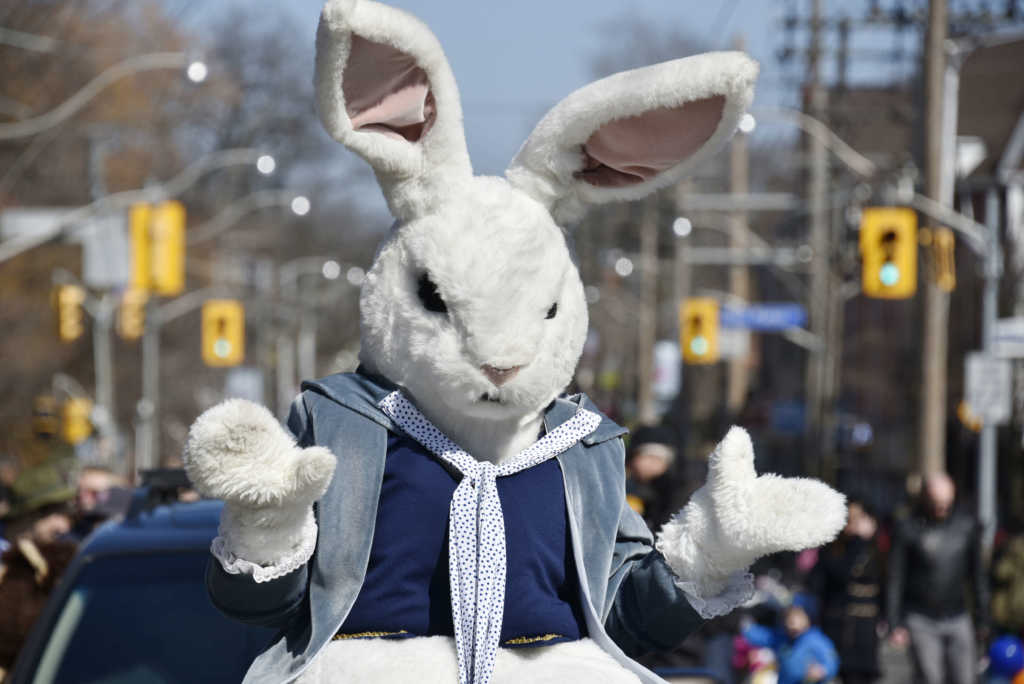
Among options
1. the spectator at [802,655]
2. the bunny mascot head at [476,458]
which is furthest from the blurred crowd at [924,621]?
the bunny mascot head at [476,458]

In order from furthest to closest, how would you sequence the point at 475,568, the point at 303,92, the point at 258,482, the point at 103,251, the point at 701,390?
the point at 701,390 → the point at 303,92 → the point at 103,251 → the point at 475,568 → the point at 258,482

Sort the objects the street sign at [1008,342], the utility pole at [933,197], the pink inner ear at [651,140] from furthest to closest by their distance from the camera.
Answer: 1. the utility pole at [933,197]
2. the street sign at [1008,342]
3. the pink inner ear at [651,140]

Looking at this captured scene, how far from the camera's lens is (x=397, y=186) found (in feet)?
12.3

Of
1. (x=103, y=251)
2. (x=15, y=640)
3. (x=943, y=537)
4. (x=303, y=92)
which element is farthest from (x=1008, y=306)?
(x=303, y=92)

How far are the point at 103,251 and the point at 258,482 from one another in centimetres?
2480

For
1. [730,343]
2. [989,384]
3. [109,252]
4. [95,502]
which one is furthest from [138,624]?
[730,343]

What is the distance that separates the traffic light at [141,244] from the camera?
23953 millimetres

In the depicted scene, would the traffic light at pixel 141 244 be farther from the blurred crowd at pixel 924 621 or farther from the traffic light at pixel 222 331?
the blurred crowd at pixel 924 621

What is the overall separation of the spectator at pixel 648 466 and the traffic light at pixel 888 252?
36.5 feet

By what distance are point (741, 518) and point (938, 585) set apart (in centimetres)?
769

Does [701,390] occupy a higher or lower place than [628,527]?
lower

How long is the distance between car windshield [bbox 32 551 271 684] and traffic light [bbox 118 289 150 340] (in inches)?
1119

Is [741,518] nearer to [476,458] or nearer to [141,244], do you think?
[476,458]

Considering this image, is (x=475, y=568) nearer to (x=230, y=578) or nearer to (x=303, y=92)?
(x=230, y=578)
